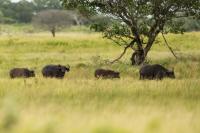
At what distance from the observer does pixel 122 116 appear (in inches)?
463

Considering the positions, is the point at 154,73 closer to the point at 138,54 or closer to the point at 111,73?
the point at 111,73

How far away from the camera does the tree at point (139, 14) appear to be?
A: 92.8 feet

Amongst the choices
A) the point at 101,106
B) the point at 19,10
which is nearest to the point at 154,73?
the point at 101,106

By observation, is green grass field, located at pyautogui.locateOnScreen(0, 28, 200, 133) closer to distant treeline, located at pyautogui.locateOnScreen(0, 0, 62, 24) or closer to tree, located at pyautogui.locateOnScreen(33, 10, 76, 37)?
tree, located at pyautogui.locateOnScreen(33, 10, 76, 37)

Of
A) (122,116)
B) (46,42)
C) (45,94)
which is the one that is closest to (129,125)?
(122,116)

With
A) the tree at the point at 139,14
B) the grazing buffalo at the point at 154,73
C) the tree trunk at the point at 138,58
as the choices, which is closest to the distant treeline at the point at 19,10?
the tree at the point at 139,14

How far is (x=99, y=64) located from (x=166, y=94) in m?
13.8

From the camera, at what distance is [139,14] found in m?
28.7

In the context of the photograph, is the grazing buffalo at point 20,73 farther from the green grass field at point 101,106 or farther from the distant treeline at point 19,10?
the distant treeline at point 19,10

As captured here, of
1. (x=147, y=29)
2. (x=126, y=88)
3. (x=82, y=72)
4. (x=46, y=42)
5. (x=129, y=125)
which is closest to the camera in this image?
(x=129, y=125)

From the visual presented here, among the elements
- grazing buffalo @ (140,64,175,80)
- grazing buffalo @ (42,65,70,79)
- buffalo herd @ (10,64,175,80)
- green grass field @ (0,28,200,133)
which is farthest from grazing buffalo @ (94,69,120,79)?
green grass field @ (0,28,200,133)

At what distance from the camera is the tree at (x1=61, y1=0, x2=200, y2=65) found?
2828cm

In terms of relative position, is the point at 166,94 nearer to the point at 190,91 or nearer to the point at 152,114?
the point at 190,91

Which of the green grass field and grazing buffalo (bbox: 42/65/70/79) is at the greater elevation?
the green grass field
